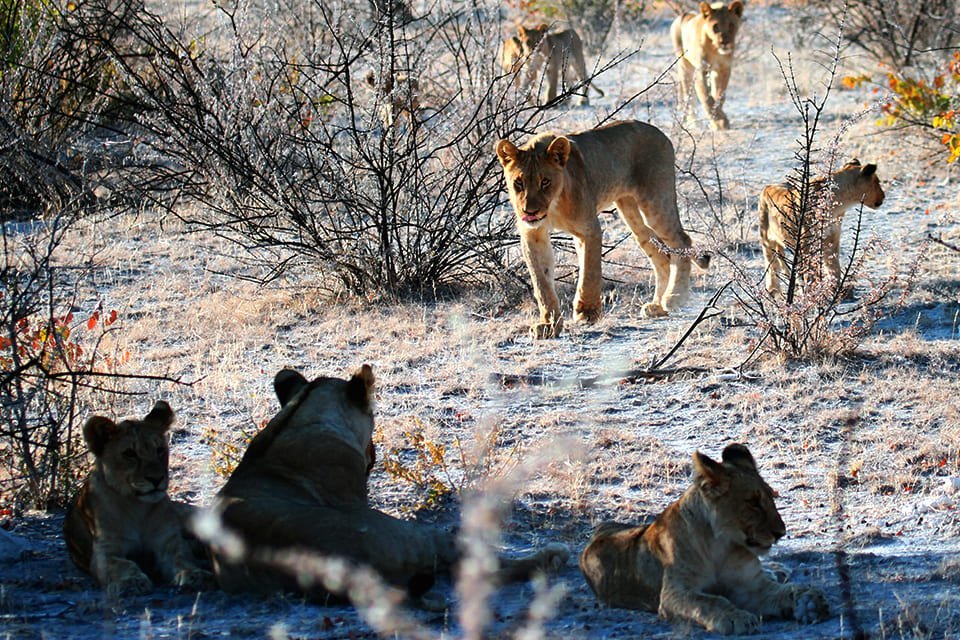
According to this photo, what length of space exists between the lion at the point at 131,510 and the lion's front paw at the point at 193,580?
14mm

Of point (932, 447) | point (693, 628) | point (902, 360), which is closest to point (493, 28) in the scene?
point (902, 360)

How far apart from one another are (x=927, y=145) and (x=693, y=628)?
32.1 feet

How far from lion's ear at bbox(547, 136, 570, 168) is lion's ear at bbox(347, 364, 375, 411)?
324 cm

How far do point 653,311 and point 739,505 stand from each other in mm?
4852

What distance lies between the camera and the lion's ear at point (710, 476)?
4352 mm

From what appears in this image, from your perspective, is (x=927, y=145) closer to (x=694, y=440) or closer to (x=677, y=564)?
(x=694, y=440)

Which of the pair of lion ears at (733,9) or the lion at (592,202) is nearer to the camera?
the lion at (592,202)

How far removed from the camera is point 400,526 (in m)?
4.86

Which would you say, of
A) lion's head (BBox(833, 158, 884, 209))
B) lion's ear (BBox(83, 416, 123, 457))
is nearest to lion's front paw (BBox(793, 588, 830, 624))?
lion's ear (BBox(83, 416, 123, 457))

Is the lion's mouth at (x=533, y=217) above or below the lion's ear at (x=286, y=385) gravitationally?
above

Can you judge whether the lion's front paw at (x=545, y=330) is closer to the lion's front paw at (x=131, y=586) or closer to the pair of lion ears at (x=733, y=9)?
the lion's front paw at (x=131, y=586)

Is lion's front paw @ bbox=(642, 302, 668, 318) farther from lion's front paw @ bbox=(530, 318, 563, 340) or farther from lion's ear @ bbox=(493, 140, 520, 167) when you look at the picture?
lion's ear @ bbox=(493, 140, 520, 167)

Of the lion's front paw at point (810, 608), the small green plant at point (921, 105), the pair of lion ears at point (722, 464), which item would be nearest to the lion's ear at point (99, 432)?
the pair of lion ears at point (722, 464)

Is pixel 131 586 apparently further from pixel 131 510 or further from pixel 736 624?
pixel 736 624
